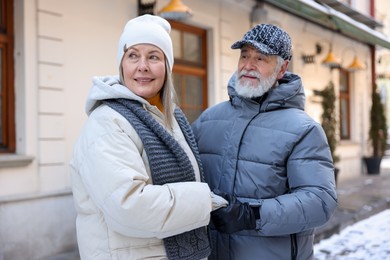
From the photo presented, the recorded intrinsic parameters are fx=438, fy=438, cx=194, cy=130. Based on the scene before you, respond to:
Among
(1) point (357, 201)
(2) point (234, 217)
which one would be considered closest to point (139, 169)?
(2) point (234, 217)

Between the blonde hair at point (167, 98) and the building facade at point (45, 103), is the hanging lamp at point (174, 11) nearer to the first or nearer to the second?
the building facade at point (45, 103)

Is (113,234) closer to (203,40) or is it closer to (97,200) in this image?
(97,200)

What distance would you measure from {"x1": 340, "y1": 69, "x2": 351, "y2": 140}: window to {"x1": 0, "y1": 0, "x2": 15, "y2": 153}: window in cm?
892

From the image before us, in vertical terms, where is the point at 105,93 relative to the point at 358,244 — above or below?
above

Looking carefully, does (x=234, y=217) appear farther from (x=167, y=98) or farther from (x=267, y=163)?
(x=167, y=98)

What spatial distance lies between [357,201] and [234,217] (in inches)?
255

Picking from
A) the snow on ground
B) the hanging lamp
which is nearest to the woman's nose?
the hanging lamp

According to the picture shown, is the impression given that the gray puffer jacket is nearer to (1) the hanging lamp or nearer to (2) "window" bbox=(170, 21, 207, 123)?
(1) the hanging lamp

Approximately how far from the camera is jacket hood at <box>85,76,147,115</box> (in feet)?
4.77

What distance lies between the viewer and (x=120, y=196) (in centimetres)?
128

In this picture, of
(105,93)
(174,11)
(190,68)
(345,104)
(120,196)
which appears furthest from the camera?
(345,104)

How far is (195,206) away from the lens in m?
1.38

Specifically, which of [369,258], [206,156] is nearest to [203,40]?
[369,258]

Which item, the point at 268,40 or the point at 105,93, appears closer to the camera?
the point at 105,93
